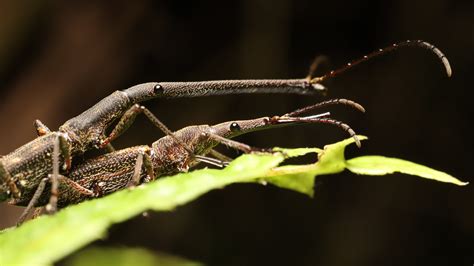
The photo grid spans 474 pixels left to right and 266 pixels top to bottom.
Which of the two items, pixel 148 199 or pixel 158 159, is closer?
pixel 148 199

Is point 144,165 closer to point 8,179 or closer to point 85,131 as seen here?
point 85,131

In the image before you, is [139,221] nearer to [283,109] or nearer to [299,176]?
[283,109]

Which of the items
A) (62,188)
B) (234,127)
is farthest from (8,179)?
(234,127)

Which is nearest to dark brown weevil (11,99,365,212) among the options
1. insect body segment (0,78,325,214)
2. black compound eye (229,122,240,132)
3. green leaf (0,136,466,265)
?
black compound eye (229,122,240,132)

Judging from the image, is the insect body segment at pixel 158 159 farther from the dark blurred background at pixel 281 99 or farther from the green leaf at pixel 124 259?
the dark blurred background at pixel 281 99

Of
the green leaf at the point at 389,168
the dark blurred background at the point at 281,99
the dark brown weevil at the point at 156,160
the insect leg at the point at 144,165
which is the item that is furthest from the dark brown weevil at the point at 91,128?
the dark blurred background at the point at 281,99

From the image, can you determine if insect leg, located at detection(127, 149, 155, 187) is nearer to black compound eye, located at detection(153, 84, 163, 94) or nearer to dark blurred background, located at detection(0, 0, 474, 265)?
black compound eye, located at detection(153, 84, 163, 94)

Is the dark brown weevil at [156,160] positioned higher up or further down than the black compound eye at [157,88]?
further down
